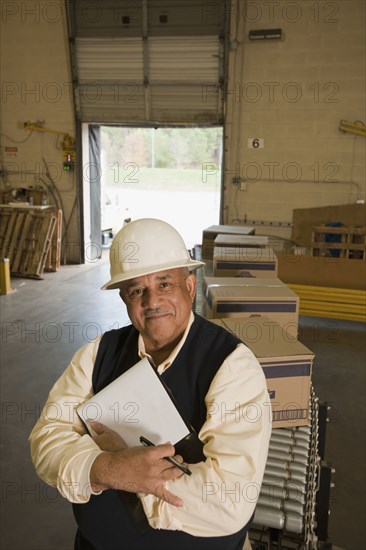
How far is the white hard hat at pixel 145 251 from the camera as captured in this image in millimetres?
1366

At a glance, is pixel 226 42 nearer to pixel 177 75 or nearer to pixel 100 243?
pixel 177 75

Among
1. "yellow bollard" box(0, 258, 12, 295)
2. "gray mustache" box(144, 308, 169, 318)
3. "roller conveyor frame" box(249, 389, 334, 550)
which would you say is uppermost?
"gray mustache" box(144, 308, 169, 318)

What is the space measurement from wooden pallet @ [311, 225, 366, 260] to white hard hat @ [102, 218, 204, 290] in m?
4.35

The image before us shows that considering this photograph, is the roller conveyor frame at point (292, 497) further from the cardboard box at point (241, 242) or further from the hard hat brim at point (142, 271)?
the cardboard box at point (241, 242)

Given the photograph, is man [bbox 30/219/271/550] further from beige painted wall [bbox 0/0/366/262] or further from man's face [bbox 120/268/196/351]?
beige painted wall [bbox 0/0/366/262]

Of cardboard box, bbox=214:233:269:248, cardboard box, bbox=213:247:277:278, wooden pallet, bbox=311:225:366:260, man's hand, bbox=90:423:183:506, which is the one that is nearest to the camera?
man's hand, bbox=90:423:183:506

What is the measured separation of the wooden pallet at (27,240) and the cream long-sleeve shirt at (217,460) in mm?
6637

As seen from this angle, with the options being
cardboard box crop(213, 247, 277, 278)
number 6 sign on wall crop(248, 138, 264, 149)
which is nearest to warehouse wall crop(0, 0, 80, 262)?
number 6 sign on wall crop(248, 138, 264, 149)

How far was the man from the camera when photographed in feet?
3.59

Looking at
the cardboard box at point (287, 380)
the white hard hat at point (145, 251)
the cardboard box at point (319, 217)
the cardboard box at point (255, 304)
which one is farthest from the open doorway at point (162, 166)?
the white hard hat at point (145, 251)

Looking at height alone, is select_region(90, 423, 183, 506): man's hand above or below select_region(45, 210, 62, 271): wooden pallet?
above

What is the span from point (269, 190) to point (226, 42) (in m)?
2.42

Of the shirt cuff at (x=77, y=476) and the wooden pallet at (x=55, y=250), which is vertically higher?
the shirt cuff at (x=77, y=476)

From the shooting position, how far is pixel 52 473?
46.6 inches
